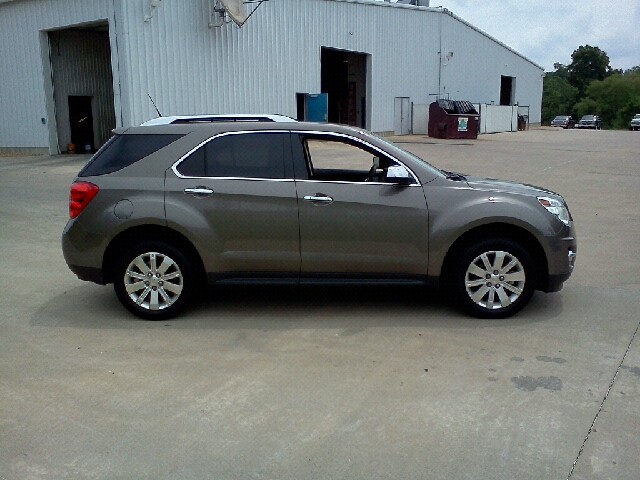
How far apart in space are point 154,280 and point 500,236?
309cm

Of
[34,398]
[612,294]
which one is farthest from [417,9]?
[34,398]

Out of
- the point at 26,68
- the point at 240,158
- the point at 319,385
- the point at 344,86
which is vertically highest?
the point at 26,68

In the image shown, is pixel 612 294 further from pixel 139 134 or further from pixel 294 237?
pixel 139 134

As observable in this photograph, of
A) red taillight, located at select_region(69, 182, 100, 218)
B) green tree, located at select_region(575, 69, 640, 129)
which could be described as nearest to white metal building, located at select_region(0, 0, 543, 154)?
red taillight, located at select_region(69, 182, 100, 218)

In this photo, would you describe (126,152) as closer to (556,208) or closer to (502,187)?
(502,187)

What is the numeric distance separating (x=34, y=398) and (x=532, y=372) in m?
3.40

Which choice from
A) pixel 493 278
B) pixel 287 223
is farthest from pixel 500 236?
pixel 287 223

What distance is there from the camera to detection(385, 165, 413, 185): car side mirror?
5359 mm

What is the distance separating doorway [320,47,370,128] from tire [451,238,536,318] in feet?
96.2

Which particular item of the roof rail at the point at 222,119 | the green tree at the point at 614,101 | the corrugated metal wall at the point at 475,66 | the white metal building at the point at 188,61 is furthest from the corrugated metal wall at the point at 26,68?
the green tree at the point at 614,101

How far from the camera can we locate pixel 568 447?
3445 mm

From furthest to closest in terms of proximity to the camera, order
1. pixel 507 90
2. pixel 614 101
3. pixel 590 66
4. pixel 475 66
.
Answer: pixel 590 66 → pixel 614 101 → pixel 507 90 → pixel 475 66

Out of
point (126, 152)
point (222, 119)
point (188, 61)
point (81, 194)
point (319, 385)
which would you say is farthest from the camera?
point (188, 61)

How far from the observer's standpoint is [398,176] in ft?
17.6
